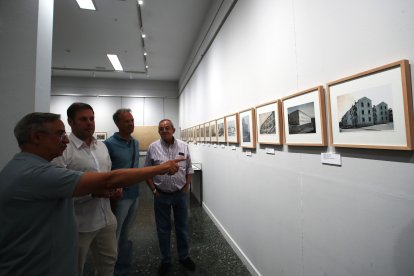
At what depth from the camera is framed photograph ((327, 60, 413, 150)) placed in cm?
88

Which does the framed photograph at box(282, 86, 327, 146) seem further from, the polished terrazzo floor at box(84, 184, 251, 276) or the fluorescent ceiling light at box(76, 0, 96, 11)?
the fluorescent ceiling light at box(76, 0, 96, 11)

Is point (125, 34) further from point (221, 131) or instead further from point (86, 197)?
point (86, 197)

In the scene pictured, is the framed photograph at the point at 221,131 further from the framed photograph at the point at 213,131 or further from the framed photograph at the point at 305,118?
the framed photograph at the point at 305,118

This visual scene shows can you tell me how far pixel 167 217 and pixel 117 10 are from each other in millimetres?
3941

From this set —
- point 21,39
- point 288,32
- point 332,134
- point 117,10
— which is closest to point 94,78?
point 117,10

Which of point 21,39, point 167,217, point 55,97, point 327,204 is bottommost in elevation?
point 167,217

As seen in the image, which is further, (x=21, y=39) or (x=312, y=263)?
(x=21, y=39)

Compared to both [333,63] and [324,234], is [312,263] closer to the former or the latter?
[324,234]

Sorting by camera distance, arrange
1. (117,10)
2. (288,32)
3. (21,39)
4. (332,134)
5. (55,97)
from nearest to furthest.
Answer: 1. (332,134)
2. (288,32)
3. (21,39)
4. (117,10)
5. (55,97)

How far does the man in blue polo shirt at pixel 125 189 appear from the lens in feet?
6.74

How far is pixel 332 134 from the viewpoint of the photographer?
125 cm

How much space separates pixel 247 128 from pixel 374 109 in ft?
4.64

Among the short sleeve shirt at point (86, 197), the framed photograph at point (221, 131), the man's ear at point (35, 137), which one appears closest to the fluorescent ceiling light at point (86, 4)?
the framed photograph at point (221, 131)

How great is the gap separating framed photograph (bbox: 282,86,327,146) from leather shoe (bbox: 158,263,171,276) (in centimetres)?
200
